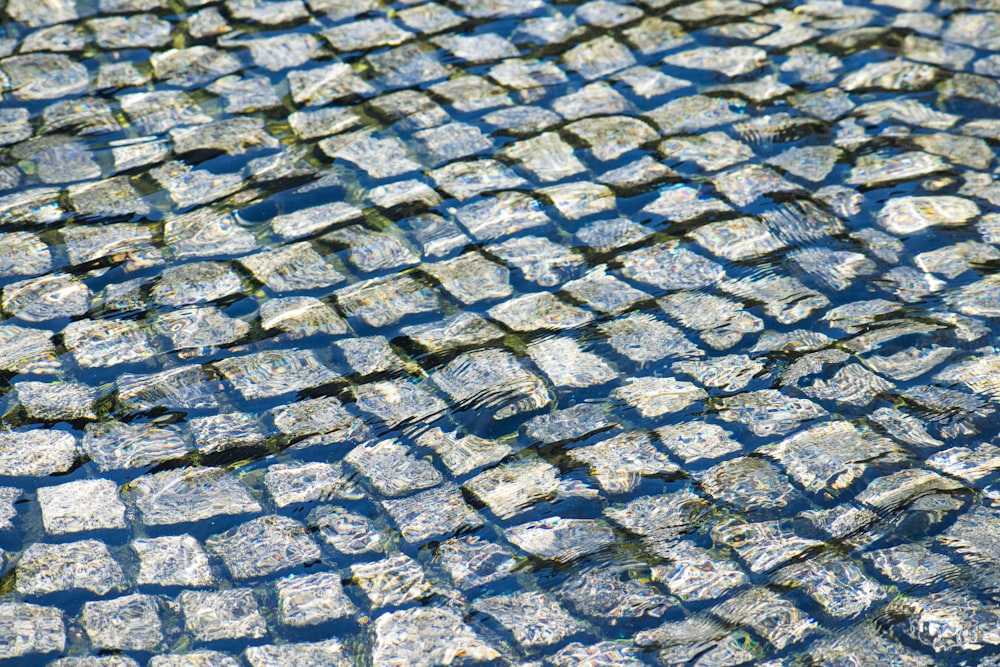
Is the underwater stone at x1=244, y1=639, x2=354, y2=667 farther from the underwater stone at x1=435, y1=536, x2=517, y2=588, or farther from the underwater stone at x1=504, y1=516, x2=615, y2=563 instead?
the underwater stone at x1=504, y1=516, x2=615, y2=563

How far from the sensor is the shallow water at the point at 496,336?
8.46 ft

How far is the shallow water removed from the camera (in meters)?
2.58

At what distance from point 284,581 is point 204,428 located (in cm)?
67

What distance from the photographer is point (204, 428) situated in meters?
3.11

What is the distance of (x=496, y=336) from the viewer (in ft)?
11.2

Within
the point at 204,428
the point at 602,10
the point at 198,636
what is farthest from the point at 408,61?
the point at 198,636

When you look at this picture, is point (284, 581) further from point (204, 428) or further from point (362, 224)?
point (362, 224)

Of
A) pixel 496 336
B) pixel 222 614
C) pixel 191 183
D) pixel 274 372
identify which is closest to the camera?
pixel 222 614

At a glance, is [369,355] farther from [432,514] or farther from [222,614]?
[222,614]

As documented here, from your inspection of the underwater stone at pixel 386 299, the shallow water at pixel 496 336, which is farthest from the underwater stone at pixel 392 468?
the underwater stone at pixel 386 299

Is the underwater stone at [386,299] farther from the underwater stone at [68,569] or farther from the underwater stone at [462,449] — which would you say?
the underwater stone at [68,569]

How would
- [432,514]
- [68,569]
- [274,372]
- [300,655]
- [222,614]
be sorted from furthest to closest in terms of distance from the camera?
[274,372], [432,514], [68,569], [222,614], [300,655]

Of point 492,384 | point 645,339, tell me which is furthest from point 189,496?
point 645,339

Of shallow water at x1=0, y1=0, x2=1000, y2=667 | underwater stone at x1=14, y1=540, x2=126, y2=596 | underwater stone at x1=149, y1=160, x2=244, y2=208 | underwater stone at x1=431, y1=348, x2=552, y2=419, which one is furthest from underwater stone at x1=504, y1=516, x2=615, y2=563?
underwater stone at x1=149, y1=160, x2=244, y2=208
